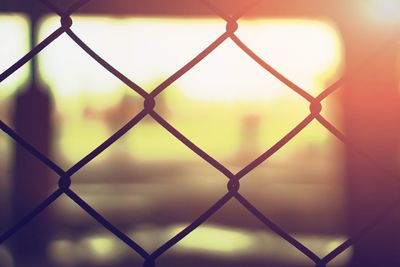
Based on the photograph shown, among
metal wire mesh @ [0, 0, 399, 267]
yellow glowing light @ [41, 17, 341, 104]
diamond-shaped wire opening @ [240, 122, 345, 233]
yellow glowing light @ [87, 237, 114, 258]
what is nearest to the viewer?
metal wire mesh @ [0, 0, 399, 267]

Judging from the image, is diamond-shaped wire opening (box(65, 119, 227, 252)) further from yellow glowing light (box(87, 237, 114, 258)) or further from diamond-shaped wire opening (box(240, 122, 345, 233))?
diamond-shaped wire opening (box(240, 122, 345, 233))

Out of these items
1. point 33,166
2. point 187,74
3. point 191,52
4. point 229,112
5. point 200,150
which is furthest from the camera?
point 229,112

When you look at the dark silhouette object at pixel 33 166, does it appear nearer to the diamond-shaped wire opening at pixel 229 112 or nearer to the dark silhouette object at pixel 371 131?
the dark silhouette object at pixel 371 131

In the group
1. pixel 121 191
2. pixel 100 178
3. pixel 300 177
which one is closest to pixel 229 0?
pixel 121 191

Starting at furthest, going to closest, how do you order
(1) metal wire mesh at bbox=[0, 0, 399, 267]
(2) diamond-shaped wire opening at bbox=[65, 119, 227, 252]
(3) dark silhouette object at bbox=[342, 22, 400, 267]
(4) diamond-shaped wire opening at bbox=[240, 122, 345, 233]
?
1. (2) diamond-shaped wire opening at bbox=[65, 119, 227, 252]
2. (4) diamond-shaped wire opening at bbox=[240, 122, 345, 233]
3. (3) dark silhouette object at bbox=[342, 22, 400, 267]
4. (1) metal wire mesh at bbox=[0, 0, 399, 267]

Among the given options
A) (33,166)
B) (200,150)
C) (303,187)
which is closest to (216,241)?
(33,166)

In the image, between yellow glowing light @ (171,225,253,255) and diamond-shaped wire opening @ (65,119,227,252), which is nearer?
yellow glowing light @ (171,225,253,255)

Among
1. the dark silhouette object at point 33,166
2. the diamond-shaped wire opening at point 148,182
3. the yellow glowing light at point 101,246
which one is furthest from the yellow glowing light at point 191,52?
the yellow glowing light at point 101,246

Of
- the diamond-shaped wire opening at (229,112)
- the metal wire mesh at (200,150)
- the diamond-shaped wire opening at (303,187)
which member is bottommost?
the metal wire mesh at (200,150)

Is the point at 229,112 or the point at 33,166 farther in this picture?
the point at 229,112

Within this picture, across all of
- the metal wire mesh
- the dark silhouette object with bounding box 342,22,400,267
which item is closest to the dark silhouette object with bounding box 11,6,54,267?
the dark silhouette object with bounding box 342,22,400,267

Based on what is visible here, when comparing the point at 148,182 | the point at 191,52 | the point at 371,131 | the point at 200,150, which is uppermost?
the point at 148,182

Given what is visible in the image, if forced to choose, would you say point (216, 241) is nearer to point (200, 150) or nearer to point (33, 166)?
point (33, 166)

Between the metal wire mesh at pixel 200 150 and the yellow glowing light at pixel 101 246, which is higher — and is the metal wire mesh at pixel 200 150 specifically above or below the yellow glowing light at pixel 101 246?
below
